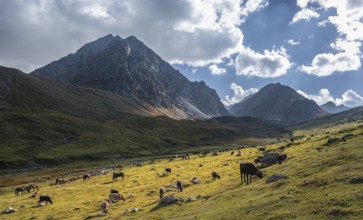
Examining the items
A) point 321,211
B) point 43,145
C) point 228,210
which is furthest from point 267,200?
point 43,145

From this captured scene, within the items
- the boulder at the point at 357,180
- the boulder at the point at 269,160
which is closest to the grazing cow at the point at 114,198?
the boulder at the point at 269,160

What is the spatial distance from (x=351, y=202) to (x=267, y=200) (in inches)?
278

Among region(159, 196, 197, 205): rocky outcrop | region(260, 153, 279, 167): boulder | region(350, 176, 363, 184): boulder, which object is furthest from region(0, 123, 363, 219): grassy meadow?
region(260, 153, 279, 167): boulder

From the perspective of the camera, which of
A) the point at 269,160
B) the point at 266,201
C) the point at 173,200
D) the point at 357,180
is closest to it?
the point at 357,180

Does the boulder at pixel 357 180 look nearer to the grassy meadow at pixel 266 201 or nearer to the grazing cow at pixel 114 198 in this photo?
the grassy meadow at pixel 266 201

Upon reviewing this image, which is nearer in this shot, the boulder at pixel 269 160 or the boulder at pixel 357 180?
the boulder at pixel 357 180

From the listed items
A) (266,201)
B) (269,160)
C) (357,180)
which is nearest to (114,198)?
(269,160)

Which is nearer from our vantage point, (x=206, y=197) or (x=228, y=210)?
(x=228, y=210)

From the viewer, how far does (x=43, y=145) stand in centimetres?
19538

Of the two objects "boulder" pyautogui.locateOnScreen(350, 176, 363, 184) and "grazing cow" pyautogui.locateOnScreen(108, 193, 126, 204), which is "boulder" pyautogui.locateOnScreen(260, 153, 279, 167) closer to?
"grazing cow" pyautogui.locateOnScreen(108, 193, 126, 204)

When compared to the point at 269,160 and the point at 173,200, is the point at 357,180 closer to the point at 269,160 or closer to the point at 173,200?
the point at 173,200

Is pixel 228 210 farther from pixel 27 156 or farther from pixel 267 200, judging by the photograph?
pixel 27 156

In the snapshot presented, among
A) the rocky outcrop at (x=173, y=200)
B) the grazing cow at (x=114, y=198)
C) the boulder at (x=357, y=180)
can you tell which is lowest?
the grazing cow at (x=114, y=198)

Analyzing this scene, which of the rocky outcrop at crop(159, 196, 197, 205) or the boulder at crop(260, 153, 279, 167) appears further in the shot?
the boulder at crop(260, 153, 279, 167)
